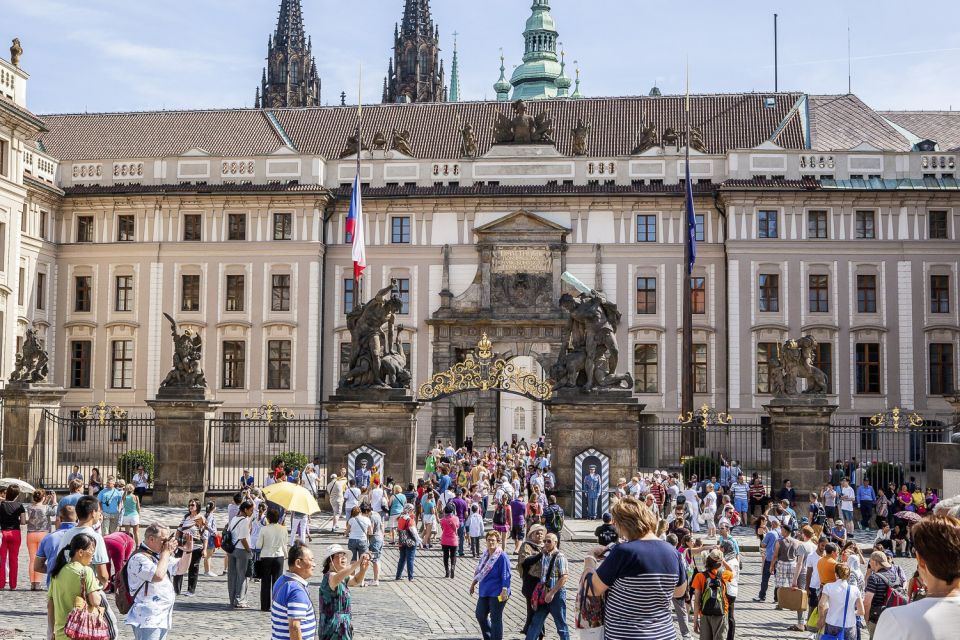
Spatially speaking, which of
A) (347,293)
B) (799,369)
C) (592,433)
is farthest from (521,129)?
(799,369)

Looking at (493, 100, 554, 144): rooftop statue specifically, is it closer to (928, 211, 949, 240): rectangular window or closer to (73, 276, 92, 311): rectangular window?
(928, 211, 949, 240): rectangular window

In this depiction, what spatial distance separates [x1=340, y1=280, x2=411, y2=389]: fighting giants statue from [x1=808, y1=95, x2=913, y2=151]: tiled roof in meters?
26.6

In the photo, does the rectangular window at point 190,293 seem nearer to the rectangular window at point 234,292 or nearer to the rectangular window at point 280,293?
the rectangular window at point 234,292

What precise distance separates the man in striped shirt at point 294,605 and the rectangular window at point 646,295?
127ft

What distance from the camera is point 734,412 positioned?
43.8m

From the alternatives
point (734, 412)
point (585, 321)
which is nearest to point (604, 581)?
point (585, 321)

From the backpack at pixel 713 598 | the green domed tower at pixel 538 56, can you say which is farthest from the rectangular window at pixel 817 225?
the green domed tower at pixel 538 56

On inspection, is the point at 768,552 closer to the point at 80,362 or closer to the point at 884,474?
the point at 884,474

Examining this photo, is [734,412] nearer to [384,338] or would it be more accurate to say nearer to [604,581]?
[384,338]

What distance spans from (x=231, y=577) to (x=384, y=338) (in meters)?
12.3

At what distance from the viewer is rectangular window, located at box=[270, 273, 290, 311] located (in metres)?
46.3

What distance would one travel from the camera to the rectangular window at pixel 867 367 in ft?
144

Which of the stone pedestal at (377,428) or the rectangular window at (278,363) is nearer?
the stone pedestal at (377,428)

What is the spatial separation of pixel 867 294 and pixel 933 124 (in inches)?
482
